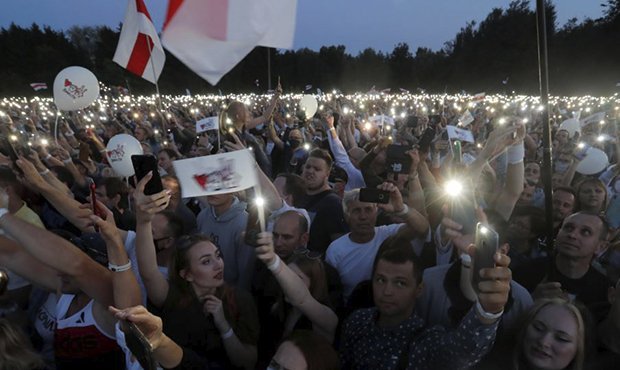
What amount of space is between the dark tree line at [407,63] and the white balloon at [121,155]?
125ft

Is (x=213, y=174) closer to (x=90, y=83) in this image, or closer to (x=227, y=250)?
(x=227, y=250)

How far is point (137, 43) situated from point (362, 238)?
418 cm

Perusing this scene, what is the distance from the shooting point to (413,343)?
2.41 meters

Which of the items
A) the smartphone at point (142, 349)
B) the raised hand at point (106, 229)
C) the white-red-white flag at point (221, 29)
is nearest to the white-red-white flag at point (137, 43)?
the white-red-white flag at point (221, 29)

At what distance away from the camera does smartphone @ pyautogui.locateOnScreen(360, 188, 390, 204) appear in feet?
10.7

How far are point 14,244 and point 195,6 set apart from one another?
5.75ft

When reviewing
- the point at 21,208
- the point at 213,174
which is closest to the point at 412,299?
the point at 213,174

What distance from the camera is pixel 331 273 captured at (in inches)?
135

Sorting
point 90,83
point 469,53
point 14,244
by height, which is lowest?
point 14,244

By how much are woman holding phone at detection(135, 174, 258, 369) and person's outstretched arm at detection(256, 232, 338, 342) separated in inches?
13.0

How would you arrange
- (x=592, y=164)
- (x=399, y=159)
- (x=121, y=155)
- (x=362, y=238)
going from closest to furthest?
(x=362, y=238) → (x=399, y=159) → (x=121, y=155) → (x=592, y=164)

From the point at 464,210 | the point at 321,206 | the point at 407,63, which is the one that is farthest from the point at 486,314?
the point at 407,63

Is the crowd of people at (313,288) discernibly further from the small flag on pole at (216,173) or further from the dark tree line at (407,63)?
the dark tree line at (407,63)

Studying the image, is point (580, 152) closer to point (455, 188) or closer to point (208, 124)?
point (455, 188)
